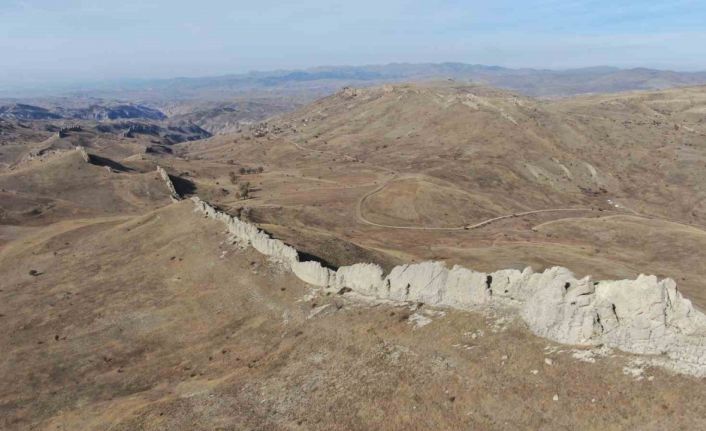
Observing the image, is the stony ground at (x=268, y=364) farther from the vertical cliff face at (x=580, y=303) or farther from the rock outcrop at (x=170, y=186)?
the rock outcrop at (x=170, y=186)

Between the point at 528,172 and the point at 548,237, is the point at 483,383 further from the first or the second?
the point at 528,172

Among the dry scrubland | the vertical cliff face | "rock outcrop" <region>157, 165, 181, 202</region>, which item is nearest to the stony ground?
the dry scrubland

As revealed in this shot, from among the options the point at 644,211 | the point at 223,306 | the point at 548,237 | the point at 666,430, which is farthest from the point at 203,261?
the point at 644,211

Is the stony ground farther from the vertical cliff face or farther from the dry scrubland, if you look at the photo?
the vertical cliff face

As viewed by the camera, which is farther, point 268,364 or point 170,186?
point 170,186

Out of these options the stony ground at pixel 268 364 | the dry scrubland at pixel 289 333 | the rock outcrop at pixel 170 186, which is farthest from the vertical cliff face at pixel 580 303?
the rock outcrop at pixel 170 186

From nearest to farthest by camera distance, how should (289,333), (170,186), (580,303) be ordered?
1. (580,303)
2. (289,333)
3. (170,186)

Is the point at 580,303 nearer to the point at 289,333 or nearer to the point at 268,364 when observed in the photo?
the point at 268,364

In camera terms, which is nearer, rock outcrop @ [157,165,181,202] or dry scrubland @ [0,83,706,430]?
dry scrubland @ [0,83,706,430]

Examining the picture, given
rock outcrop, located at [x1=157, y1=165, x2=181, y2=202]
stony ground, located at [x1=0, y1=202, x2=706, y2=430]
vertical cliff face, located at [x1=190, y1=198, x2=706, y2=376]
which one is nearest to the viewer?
stony ground, located at [x1=0, y1=202, x2=706, y2=430]

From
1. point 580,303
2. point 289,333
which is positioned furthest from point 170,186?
point 580,303
